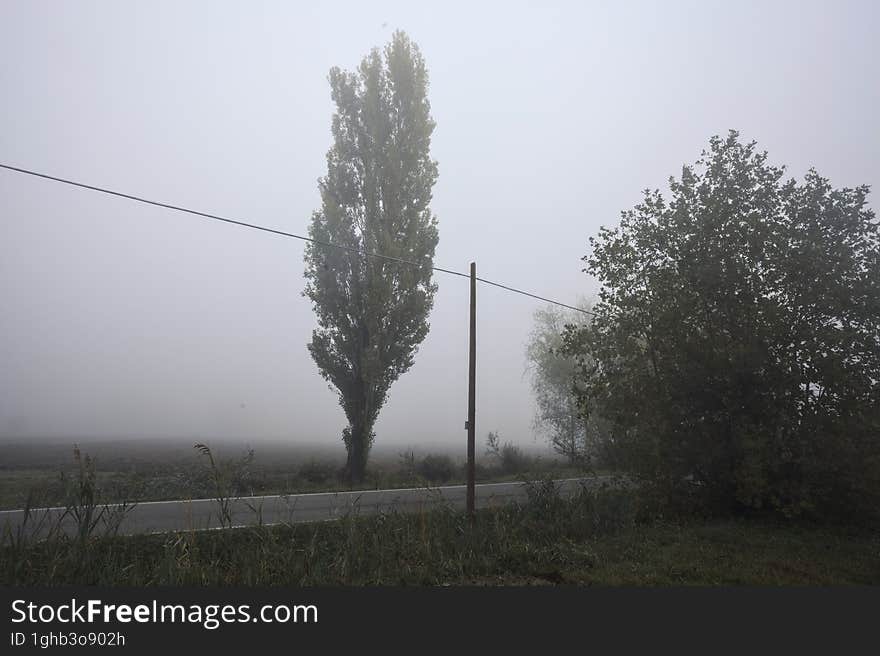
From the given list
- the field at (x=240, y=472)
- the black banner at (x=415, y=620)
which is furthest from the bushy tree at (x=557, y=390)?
the black banner at (x=415, y=620)

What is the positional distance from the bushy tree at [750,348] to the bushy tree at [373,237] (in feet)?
25.2

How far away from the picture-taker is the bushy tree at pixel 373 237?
65.8 feet

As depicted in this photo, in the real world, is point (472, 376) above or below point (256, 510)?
above

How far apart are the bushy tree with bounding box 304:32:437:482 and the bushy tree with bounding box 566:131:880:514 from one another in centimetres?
767

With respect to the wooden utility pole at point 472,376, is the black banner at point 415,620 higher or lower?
lower

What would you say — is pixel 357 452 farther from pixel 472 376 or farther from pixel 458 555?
pixel 458 555

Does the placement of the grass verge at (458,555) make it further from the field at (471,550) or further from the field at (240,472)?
the field at (240,472)

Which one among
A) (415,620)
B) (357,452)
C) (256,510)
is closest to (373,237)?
(357,452)

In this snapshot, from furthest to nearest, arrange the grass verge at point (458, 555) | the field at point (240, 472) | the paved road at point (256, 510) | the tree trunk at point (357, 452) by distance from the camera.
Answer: the tree trunk at point (357, 452), the field at point (240, 472), the paved road at point (256, 510), the grass verge at point (458, 555)

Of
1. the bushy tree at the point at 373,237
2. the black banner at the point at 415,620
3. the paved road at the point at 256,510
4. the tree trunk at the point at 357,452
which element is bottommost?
the black banner at the point at 415,620

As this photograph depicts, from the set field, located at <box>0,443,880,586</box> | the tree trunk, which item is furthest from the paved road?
the tree trunk

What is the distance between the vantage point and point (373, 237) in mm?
21203

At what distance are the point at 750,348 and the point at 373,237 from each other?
42.6 ft

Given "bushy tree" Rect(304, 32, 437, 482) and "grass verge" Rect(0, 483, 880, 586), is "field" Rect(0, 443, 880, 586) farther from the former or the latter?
"bushy tree" Rect(304, 32, 437, 482)
